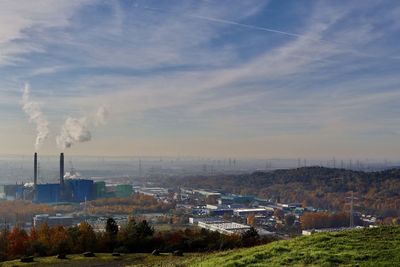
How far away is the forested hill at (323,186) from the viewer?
220ft

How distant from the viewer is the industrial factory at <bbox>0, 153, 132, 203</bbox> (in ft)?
200

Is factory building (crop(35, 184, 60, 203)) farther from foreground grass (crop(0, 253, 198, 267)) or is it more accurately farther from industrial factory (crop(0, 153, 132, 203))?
foreground grass (crop(0, 253, 198, 267))

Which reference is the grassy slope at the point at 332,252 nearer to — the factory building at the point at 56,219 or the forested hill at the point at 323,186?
the factory building at the point at 56,219

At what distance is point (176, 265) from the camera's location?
358 inches

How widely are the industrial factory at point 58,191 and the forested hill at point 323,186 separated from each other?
3282 centimetres

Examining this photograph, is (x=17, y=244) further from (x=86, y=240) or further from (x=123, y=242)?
(x=123, y=242)

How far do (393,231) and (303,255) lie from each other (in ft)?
10.1

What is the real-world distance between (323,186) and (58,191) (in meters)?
47.5

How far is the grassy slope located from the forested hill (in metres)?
53.3

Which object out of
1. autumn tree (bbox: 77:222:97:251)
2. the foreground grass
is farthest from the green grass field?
autumn tree (bbox: 77:222:97:251)

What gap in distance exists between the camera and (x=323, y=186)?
84.3 meters

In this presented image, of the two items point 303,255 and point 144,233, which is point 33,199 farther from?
point 303,255

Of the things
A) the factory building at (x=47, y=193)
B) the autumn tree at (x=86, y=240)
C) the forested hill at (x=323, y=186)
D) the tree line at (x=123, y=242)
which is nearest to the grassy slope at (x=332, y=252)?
the tree line at (x=123, y=242)

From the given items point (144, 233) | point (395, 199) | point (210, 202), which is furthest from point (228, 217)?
point (144, 233)
